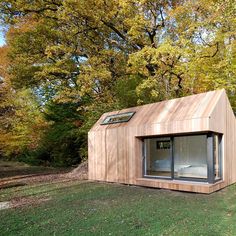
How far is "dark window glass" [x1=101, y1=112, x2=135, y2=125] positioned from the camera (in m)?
9.92

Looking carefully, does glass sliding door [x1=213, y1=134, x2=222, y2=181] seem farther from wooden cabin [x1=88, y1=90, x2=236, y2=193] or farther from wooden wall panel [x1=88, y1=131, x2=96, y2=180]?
wooden wall panel [x1=88, y1=131, x2=96, y2=180]

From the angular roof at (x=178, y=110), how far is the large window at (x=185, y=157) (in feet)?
2.21

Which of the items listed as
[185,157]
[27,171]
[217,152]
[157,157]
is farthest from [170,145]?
[27,171]

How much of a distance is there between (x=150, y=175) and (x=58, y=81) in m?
9.29

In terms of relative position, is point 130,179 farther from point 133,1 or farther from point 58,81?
point 58,81

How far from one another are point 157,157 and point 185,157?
1.44 meters

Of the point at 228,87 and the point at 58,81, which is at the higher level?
the point at 58,81

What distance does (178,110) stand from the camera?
27.7 feet

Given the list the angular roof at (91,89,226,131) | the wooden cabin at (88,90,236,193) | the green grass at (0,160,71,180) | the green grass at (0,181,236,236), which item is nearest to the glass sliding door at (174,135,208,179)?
the wooden cabin at (88,90,236,193)

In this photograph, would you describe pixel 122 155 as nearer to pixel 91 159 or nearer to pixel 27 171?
pixel 91 159

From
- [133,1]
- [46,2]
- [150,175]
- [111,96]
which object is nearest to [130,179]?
[150,175]

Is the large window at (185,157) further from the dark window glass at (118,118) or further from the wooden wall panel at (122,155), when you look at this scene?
the dark window glass at (118,118)

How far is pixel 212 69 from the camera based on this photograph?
12.1m

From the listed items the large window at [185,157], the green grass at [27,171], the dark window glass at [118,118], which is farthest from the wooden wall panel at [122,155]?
the green grass at [27,171]
